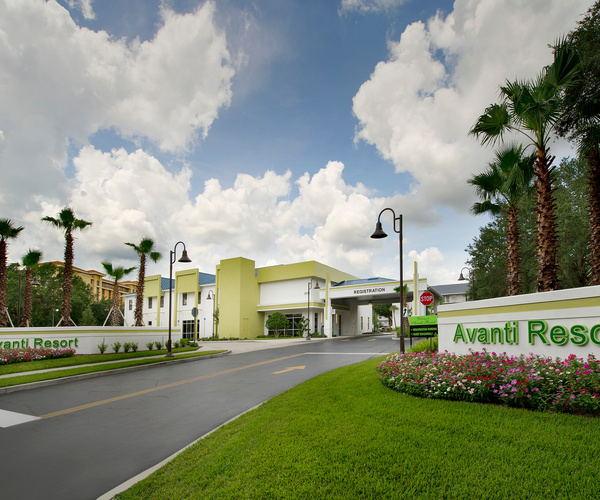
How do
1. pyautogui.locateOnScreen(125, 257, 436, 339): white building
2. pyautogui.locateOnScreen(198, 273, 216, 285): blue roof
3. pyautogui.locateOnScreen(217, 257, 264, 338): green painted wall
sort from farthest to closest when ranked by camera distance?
pyautogui.locateOnScreen(198, 273, 216, 285): blue roof
pyautogui.locateOnScreen(217, 257, 264, 338): green painted wall
pyautogui.locateOnScreen(125, 257, 436, 339): white building

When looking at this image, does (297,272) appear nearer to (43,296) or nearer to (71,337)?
(71,337)

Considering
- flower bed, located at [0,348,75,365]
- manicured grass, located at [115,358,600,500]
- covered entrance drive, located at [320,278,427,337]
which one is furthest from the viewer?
covered entrance drive, located at [320,278,427,337]

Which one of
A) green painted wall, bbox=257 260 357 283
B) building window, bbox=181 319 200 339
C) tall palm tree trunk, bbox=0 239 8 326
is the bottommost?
building window, bbox=181 319 200 339

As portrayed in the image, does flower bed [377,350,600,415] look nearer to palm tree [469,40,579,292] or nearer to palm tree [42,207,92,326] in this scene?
Answer: palm tree [469,40,579,292]

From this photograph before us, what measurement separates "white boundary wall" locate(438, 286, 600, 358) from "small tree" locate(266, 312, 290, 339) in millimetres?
35072

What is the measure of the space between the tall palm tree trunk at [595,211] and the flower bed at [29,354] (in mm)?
22240

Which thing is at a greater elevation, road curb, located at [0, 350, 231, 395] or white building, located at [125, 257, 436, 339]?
white building, located at [125, 257, 436, 339]

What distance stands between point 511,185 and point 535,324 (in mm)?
7523

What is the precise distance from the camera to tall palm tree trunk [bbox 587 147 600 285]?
10141mm

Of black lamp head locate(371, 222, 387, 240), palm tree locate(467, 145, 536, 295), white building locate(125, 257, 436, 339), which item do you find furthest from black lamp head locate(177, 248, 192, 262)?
white building locate(125, 257, 436, 339)

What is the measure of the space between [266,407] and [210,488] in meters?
3.73

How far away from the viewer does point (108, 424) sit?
24.5 feet

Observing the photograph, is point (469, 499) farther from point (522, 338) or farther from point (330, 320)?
point (330, 320)

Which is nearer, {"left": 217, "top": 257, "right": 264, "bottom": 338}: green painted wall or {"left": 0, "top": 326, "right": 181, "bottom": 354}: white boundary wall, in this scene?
{"left": 0, "top": 326, "right": 181, "bottom": 354}: white boundary wall
